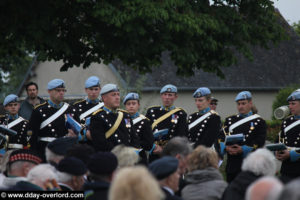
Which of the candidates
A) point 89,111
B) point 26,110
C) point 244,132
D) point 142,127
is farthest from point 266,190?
point 26,110

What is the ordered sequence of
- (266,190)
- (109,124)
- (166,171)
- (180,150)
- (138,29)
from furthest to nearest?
(138,29)
(109,124)
(180,150)
(166,171)
(266,190)

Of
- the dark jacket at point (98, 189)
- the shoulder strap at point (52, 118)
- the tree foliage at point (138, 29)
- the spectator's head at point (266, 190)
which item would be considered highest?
the tree foliage at point (138, 29)

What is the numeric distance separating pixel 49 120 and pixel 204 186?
13.2ft

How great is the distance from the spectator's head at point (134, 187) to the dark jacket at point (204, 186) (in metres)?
2.49

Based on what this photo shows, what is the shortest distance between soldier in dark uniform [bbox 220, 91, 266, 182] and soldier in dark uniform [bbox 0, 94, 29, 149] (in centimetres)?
357

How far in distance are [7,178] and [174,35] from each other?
8505mm

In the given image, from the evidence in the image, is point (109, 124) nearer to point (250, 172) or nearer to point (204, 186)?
point (204, 186)

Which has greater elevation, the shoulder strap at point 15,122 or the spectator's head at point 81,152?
the shoulder strap at point 15,122

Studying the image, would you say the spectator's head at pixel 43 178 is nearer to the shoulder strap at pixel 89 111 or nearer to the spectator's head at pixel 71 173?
the spectator's head at pixel 71 173

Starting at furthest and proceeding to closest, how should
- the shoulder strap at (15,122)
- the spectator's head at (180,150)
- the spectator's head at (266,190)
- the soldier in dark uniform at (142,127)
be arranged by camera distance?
the shoulder strap at (15,122) → the soldier in dark uniform at (142,127) → the spectator's head at (180,150) → the spectator's head at (266,190)

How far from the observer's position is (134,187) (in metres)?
4.08

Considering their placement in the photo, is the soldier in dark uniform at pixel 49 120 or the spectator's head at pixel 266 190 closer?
the spectator's head at pixel 266 190

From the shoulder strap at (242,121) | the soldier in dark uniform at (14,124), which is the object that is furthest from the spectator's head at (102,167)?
the soldier in dark uniform at (14,124)

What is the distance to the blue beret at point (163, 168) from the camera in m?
5.60
